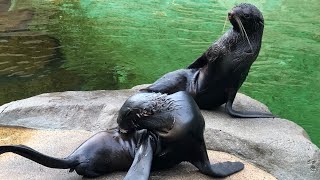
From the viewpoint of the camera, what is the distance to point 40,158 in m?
2.91

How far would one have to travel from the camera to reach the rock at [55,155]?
10.5 ft

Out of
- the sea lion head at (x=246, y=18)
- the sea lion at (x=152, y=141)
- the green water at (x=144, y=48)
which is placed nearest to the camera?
the sea lion at (x=152, y=141)

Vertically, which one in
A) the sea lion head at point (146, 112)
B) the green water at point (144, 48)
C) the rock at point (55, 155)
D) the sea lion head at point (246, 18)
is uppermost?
the sea lion head at point (246, 18)

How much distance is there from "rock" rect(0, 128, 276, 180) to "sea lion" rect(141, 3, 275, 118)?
2.61ft

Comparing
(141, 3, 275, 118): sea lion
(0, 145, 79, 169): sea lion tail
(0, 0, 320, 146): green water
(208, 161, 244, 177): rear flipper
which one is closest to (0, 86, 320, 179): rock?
(141, 3, 275, 118): sea lion

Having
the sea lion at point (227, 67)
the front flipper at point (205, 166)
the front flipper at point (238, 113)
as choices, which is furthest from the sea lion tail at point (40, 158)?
the front flipper at point (238, 113)

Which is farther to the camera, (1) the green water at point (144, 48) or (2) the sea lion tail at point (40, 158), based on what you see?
(1) the green water at point (144, 48)

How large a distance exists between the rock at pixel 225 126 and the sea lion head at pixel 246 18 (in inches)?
29.1

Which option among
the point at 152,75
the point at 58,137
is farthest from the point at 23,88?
the point at 58,137

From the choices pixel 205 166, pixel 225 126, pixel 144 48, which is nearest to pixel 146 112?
pixel 205 166

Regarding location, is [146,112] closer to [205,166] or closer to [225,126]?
[205,166]

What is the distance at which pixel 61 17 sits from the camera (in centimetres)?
1028

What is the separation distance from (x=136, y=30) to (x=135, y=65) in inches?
77.7

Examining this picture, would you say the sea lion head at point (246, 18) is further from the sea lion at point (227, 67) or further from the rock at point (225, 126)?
the rock at point (225, 126)
